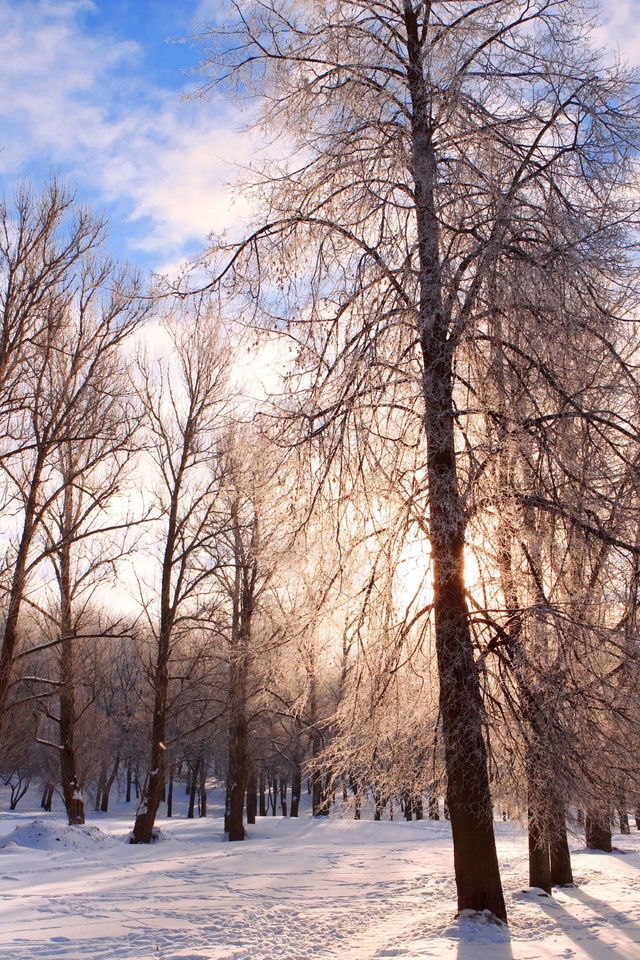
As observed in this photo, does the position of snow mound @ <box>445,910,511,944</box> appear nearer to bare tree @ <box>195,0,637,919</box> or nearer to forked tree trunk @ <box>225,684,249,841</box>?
bare tree @ <box>195,0,637,919</box>

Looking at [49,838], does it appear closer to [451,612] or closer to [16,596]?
[16,596]

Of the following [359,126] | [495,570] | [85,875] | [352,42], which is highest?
[352,42]

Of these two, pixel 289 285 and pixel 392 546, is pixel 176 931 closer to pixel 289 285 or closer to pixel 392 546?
pixel 392 546

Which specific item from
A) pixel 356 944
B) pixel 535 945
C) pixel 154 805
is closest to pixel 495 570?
pixel 535 945

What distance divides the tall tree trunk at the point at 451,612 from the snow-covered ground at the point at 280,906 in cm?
55

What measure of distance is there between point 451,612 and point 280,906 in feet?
14.4

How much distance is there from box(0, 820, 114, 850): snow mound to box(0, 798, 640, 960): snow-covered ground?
38 mm

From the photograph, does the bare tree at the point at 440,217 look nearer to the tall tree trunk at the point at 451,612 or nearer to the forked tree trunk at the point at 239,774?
the tall tree trunk at the point at 451,612

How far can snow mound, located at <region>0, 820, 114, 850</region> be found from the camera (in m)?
14.4

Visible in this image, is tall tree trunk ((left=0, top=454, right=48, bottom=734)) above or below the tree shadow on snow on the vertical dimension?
above

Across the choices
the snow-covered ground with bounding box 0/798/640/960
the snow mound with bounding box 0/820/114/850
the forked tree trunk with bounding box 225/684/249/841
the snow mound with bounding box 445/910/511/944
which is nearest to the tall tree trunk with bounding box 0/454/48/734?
the snow-covered ground with bounding box 0/798/640/960

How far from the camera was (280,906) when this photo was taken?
8320 mm

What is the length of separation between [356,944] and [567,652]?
3.34 meters

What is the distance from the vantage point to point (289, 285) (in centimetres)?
751
